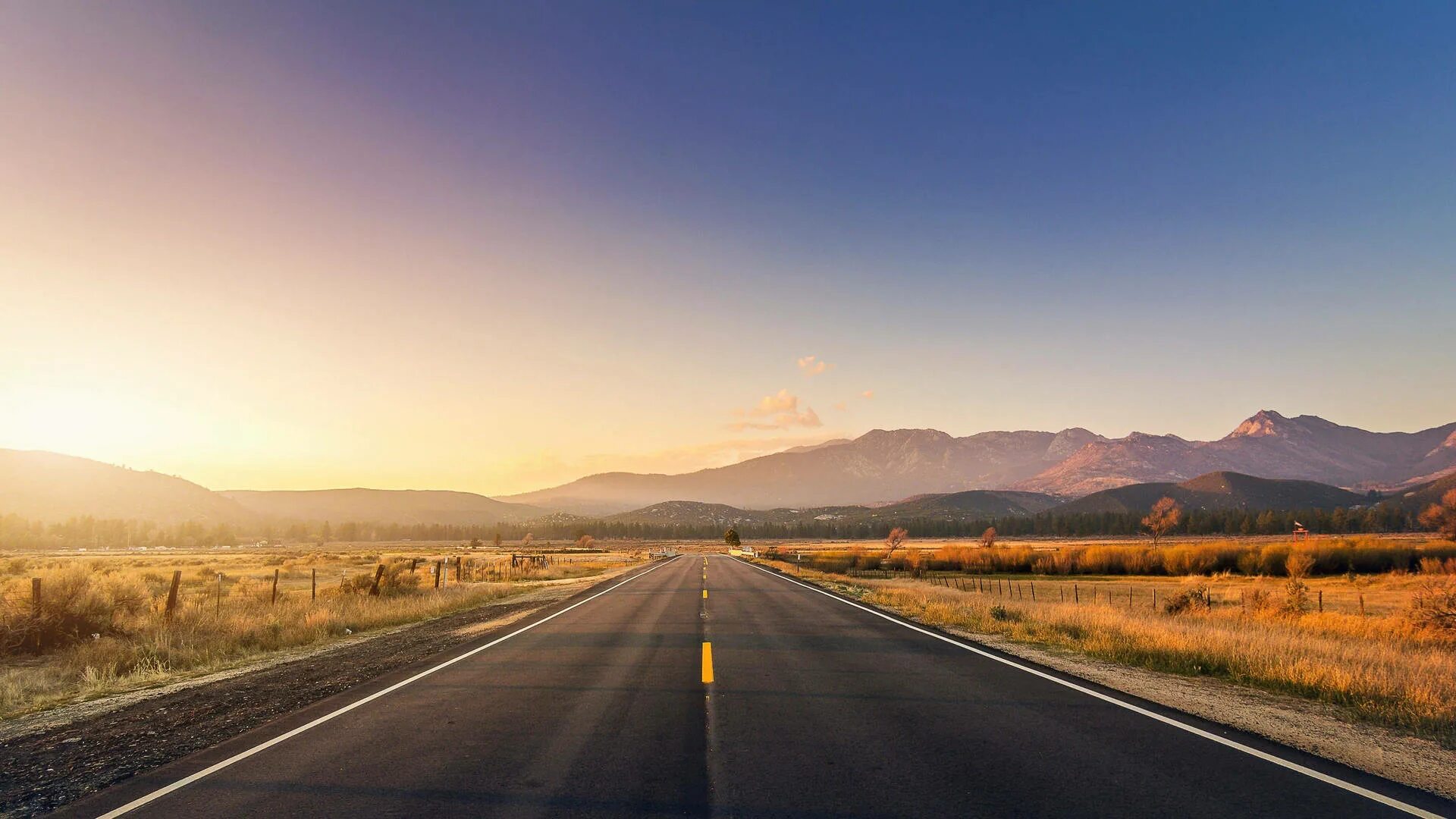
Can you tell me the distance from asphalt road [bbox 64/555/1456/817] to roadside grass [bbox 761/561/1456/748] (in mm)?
2541

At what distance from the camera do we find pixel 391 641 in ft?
49.9

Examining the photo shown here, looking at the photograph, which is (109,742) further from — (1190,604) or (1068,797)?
(1190,604)

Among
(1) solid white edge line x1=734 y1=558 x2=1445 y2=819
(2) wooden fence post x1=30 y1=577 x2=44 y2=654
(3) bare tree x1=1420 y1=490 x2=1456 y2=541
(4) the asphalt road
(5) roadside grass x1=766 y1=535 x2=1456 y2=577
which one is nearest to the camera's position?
(1) solid white edge line x1=734 y1=558 x2=1445 y2=819

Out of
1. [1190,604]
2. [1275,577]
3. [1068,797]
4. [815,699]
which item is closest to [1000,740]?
→ [1068,797]

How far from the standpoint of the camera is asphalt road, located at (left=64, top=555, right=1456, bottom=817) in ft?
16.3

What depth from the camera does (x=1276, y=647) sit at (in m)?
11.7

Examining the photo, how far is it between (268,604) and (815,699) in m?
19.9

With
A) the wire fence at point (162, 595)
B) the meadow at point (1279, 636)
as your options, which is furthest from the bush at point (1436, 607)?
the wire fence at point (162, 595)

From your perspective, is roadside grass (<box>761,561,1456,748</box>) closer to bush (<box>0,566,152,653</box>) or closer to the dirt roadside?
the dirt roadside

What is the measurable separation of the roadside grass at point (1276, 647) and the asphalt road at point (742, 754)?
2541 mm

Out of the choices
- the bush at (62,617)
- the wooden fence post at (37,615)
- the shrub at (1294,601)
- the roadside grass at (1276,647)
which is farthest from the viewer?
the shrub at (1294,601)

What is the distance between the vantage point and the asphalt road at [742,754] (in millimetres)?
4973

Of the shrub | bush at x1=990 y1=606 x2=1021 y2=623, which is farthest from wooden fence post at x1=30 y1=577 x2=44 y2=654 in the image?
the shrub

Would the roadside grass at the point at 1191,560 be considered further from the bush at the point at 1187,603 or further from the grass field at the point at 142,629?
the grass field at the point at 142,629
